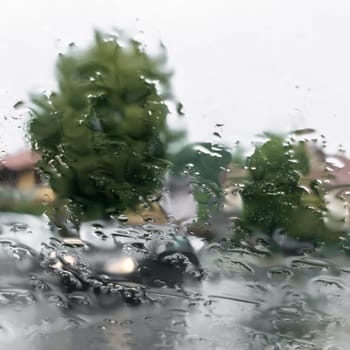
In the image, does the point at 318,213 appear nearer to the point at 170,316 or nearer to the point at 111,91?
the point at 170,316

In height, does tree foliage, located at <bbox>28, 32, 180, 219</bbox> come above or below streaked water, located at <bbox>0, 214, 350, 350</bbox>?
above

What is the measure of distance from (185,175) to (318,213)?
0.39 meters

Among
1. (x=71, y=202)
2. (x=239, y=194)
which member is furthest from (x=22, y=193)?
(x=239, y=194)

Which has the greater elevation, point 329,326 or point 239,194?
point 239,194

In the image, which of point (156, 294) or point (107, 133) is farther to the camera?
point (107, 133)

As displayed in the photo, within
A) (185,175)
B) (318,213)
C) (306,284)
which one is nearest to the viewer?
(306,284)

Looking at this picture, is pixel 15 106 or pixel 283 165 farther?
pixel 15 106

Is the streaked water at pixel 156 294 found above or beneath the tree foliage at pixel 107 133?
beneath

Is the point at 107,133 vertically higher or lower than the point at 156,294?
higher

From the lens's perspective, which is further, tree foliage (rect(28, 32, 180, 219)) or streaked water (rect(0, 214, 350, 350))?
tree foliage (rect(28, 32, 180, 219))

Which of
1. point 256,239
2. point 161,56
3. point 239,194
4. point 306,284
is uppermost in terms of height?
point 161,56

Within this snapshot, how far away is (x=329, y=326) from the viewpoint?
1463 mm

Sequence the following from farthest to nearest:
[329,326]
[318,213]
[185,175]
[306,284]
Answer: [185,175]
[318,213]
[306,284]
[329,326]

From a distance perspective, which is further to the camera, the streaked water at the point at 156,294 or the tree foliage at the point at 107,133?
the tree foliage at the point at 107,133
